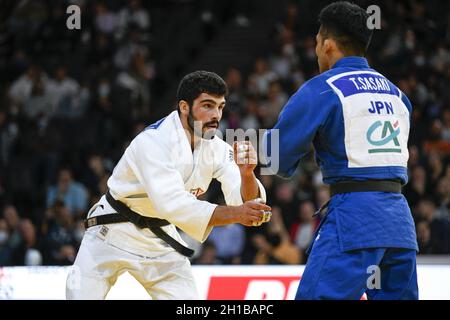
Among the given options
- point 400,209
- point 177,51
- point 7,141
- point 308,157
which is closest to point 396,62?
point 308,157

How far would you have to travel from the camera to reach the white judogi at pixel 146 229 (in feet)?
17.2

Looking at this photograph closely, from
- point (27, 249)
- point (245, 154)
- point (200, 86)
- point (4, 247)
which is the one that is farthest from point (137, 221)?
point (4, 247)

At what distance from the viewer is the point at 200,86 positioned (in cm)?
525

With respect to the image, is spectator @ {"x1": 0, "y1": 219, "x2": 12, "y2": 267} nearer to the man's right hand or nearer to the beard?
the beard

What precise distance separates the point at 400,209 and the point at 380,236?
8.5 inches

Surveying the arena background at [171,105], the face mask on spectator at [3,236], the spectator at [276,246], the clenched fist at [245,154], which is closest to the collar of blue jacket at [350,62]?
the clenched fist at [245,154]

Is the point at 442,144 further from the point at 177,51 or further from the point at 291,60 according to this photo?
the point at 177,51

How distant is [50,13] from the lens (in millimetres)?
16359

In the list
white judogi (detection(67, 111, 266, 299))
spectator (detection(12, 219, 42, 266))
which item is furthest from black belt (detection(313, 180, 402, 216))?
spectator (detection(12, 219, 42, 266))

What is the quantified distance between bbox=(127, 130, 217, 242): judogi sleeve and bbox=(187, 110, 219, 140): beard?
0.26 meters

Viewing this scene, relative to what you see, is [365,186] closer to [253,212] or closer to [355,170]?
[355,170]

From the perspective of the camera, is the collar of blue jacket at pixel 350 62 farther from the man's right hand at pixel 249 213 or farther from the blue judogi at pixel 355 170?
the man's right hand at pixel 249 213

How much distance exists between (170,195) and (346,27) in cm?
138

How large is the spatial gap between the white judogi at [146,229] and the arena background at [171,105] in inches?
74.9
